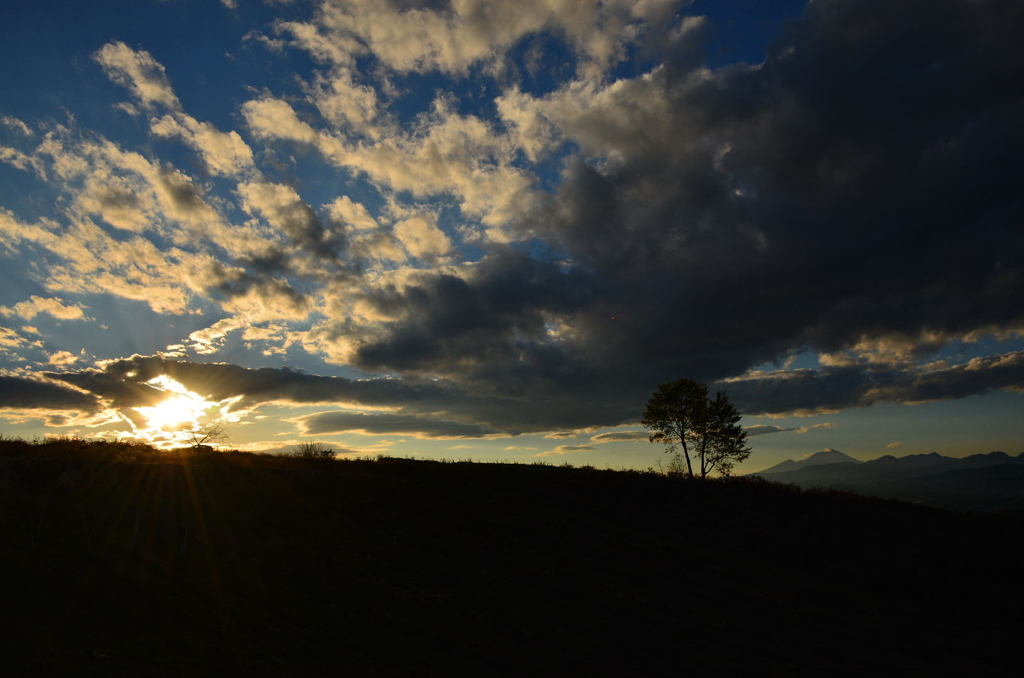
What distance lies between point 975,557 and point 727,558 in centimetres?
1369

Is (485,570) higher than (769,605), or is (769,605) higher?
(485,570)

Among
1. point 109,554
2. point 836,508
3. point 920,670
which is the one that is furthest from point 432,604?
point 836,508

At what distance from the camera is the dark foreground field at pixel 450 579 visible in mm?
12062

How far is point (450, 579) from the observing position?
18.2m

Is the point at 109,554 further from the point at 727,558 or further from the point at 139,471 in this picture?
the point at 727,558

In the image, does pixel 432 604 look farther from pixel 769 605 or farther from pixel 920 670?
pixel 920 670

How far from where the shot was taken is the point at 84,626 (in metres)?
11.1

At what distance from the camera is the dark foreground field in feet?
39.6

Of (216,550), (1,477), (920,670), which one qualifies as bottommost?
(920,670)

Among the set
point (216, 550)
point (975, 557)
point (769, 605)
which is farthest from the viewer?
point (975, 557)

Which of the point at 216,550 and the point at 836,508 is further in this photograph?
the point at 836,508

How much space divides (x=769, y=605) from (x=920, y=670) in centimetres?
451

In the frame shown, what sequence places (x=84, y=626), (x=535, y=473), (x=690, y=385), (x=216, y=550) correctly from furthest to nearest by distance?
1. (x=690, y=385)
2. (x=535, y=473)
3. (x=216, y=550)
4. (x=84, y=626)

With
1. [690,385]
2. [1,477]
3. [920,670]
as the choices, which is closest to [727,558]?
[920,670]
